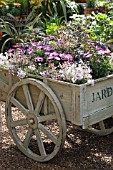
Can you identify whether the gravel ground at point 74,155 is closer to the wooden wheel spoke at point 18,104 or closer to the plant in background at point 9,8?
the wooden wheel spoke at point 18,104

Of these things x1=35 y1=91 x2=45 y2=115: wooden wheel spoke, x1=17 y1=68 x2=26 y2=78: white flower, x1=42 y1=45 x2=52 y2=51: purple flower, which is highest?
x1=42 y1=45 x2=52 y2=51: purple flower

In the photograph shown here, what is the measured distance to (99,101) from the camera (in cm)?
295

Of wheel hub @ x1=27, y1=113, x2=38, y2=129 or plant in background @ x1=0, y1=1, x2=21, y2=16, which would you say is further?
plant in background @ x1=0, y1=1, x2=21, y2=16

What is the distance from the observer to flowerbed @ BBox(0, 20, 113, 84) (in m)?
2.95

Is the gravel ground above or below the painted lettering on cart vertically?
below

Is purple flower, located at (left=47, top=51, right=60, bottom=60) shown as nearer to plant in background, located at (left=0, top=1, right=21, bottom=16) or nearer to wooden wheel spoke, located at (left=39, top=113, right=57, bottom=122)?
wooden wheel spoke, located at (left=39, top=113, right=57, bottom=122)

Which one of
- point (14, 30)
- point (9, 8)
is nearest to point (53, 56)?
point (14, 30)

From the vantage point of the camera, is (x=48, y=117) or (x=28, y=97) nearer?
(x=48, y=117)

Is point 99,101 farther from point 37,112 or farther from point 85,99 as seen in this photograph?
point 37,112

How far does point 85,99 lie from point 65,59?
17.2 inches

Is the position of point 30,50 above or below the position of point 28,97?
above

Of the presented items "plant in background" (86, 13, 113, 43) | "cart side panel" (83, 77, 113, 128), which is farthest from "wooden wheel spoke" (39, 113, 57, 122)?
"plant in background" (86, 13, 113, 43)

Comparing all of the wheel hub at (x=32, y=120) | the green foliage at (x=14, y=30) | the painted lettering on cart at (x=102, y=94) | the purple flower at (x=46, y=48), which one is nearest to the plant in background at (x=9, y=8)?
the green foliage at (x=14, y=30)

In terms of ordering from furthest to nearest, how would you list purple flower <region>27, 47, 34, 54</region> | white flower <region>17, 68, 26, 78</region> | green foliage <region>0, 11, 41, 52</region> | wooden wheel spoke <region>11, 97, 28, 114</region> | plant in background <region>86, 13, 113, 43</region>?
1. green foliage <region>0, 11, 41, 52</region>
2. plant in background <region>86, 13, 113, 43</region>
3. purple flower <region>27, 47, 34, 54</region>
4. wooden wheel spoke <region>11, 97, 28, 114</region>
5. white flower <region>17, 68, 26, 78</region>
